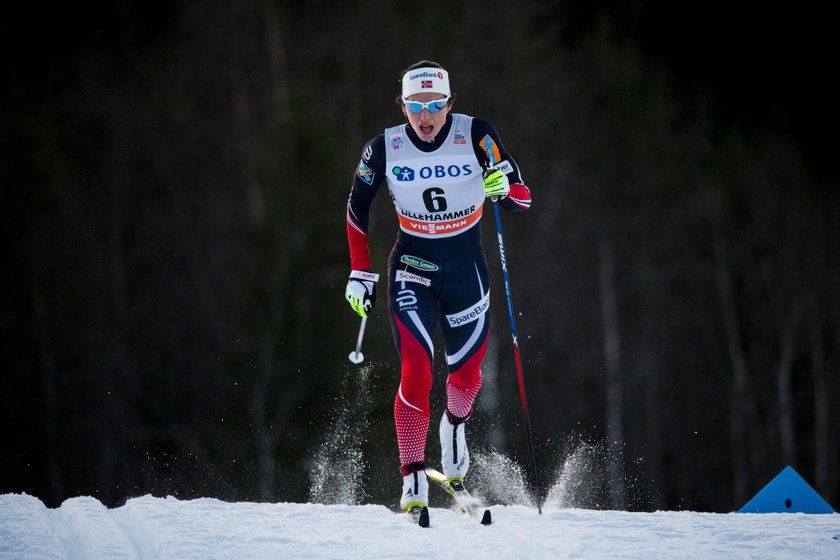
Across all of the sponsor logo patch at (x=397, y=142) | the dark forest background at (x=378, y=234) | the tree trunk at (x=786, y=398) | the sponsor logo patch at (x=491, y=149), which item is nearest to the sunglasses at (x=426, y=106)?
the sponsor logo patch at (x=397, y=142)

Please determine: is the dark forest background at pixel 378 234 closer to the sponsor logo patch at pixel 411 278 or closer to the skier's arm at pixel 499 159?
the sponsor logo patch at pixel 411 278

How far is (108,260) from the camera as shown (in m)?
24.8

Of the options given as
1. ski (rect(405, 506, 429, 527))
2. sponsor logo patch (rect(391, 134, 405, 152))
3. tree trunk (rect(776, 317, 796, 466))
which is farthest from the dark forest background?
sponsor logo patch (rect(391, 134, 405, 152))

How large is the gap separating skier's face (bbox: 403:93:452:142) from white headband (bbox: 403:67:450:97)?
26 mm

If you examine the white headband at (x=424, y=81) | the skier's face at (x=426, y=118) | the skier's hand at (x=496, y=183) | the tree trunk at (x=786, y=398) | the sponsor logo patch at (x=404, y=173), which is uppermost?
the white headband at (x=424, y=81)

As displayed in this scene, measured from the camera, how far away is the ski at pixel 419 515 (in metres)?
5.10

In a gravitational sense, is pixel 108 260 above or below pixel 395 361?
above

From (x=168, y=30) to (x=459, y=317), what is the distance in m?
21.9

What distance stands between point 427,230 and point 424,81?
30.9 inches

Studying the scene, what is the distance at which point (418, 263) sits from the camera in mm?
5461

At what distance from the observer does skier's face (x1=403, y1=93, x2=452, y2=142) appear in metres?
5.21

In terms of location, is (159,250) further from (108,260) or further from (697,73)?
(697,73)

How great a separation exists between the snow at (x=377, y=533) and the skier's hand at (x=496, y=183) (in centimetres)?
170

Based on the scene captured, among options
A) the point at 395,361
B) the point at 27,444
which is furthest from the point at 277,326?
the point at 27,444
